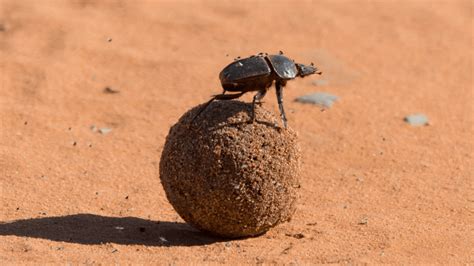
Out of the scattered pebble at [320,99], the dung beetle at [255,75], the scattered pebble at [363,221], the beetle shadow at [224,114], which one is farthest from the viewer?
the scattered pebble at [320,99]

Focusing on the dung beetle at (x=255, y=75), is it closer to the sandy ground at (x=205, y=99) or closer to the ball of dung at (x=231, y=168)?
the ball of dung at (x=231, y=168)

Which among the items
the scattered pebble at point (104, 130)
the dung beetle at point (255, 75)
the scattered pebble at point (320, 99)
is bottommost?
the scattered pebble at point (104, 130)

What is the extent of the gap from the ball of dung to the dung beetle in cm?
12

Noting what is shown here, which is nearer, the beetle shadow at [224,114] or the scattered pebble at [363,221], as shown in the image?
the beetle shadow at [224,114]

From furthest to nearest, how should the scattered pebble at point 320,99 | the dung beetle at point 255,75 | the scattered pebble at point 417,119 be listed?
the scattered pebble at point 320,99, the scattered pebble at point 417,119, the dung beetle at point 255,75

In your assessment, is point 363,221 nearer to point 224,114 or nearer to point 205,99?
point 224,114

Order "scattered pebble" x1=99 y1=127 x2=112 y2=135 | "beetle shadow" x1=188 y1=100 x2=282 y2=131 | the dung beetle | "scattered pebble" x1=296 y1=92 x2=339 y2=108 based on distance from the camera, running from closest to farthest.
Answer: the dung beetle
"beetle shadow" x1=188 y1=100 x2=282 y2=131
"scattered pebble" x1=99 y1=127 x2=112 y2=135
"scattered pebble" x1=296 y1=92 x2=339 y2=108

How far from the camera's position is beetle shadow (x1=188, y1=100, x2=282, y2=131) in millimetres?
5801

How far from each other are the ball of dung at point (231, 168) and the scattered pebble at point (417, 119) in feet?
12.4

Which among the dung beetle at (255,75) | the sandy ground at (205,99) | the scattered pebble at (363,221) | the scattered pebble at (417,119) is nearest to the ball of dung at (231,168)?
the dung beetle at (255,75)

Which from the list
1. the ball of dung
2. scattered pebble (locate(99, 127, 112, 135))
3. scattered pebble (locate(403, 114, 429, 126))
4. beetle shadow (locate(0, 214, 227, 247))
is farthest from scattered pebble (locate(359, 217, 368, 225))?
scattered pebble (locate(99, 127, 112, 135))

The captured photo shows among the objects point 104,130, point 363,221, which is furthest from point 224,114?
point 104,130

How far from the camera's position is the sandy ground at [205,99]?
6.20m

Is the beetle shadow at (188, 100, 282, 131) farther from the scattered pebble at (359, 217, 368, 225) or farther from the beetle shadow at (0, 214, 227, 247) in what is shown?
the scattered pebble at (359, 217, 368, 225)
